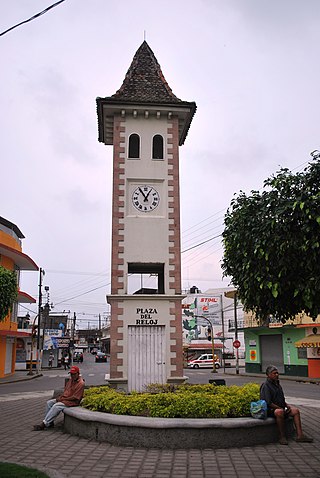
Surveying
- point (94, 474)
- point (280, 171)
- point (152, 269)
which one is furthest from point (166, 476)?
point (152, 269)

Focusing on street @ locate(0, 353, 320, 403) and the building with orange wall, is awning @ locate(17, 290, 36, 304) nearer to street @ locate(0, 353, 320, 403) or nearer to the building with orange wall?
the building with orange wall

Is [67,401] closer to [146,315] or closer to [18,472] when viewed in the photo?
[18,472]

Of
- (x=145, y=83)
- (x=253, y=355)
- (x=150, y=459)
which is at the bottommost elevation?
(x=150, y=459)

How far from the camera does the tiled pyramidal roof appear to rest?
17844 mm

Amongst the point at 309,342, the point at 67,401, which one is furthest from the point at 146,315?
the point at 309,342

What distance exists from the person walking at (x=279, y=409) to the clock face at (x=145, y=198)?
328 inches

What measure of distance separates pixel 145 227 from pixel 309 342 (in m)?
20.8

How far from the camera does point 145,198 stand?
17031mm

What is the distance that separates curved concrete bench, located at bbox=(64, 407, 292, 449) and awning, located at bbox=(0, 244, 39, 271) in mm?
24560

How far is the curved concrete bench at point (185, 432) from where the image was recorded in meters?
8.77

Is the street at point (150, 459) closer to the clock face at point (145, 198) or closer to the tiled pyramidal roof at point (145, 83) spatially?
the clock face at point (145, 198)

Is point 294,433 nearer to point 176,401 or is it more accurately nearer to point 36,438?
point 176,401

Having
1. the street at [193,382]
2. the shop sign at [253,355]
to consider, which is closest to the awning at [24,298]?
the street at [193,382]

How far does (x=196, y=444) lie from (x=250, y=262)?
10.8ft
